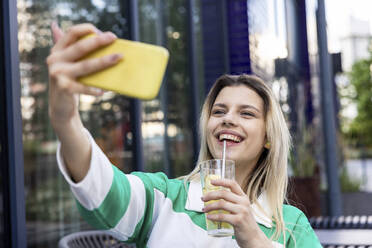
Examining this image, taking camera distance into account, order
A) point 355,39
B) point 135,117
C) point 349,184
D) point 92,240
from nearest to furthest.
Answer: point 92,240 → point 135,117 → point 349,184 → point 355,39

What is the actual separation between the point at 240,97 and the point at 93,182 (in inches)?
32.6

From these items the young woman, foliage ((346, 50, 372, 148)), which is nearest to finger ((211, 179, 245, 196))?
the young woman

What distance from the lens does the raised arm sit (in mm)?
938

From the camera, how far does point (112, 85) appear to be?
924 mm

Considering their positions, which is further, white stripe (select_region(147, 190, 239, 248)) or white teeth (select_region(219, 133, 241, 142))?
white teeth (select_region(219, 133, 241, 142))

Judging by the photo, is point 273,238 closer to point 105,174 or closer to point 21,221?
point 105,174

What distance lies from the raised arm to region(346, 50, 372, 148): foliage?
24.1 m

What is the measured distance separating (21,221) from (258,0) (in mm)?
6170

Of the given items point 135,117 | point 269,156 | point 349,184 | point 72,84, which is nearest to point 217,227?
point 269,156

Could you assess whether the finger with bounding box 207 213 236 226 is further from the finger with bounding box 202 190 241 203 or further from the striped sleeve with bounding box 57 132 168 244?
the striped sleeve with bounding box 57 132 168 244

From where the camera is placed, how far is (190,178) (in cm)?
175

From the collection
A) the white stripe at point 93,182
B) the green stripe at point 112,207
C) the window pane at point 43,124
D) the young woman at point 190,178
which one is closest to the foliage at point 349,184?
the window pane at point 43,124

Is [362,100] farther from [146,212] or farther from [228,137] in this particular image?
[146,212]

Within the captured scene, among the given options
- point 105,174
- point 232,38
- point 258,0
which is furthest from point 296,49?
point 105,174
